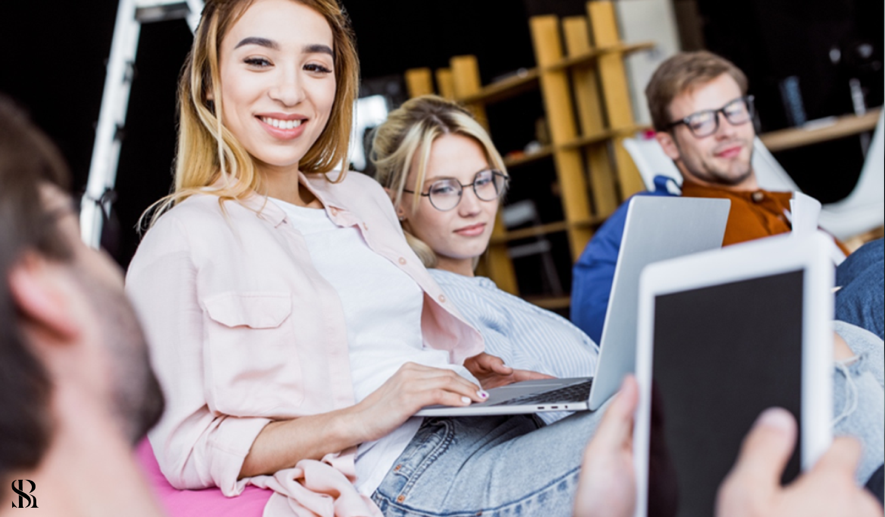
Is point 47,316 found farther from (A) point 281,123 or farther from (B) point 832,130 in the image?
(B) point 832,130

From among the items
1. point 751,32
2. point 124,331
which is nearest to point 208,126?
point 124,331

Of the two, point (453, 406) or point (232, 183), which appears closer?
point (453, 406)

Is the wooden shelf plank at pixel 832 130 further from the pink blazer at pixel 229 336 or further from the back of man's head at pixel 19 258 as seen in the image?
the back of man's head at pixel 19 258

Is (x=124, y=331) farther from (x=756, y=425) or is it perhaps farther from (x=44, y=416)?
(x=756, y=425)

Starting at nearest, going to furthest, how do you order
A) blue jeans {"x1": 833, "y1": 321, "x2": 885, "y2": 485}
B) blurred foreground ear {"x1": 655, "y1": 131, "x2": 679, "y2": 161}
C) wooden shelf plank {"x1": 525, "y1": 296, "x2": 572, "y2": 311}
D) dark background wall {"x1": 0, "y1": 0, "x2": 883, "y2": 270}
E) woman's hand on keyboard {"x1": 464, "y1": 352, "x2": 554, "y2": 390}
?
1. blue jeans {"x1": 833, "y1": 321, "x2": 885, "y2": 485}
2. woman's hand on keyboard {"x1": 464, "y1": 352, "x2": 554, "y2": 390}
3. blurred foreground ear {"x1": 655, "y1": 131, "x2": 679, "y2": 161}
4. dark background wall {"x1": 0, "y1": 0, "x2": 883, "y2": 270}
5. wooden shelf plank {"x1": 525, "y1": 296, "x2": 572, "y2": 311}

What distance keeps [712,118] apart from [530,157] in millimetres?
2829

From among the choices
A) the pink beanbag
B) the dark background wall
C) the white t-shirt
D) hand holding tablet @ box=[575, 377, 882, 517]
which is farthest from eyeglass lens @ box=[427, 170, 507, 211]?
the dark background wall

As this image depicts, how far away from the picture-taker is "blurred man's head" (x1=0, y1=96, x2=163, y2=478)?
398 mm

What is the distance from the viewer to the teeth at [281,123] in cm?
137

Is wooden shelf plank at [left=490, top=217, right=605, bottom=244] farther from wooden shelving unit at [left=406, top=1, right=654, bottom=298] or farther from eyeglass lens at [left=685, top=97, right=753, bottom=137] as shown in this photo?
eyeglass lens at [left=685, top=97, right=753, bottom=137]

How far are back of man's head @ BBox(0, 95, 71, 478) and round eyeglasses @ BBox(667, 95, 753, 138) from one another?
2195 millimetres

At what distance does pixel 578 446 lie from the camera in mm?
972

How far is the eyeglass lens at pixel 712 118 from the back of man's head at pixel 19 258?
2195 millimetres

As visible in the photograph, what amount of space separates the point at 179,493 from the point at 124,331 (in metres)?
0.79
